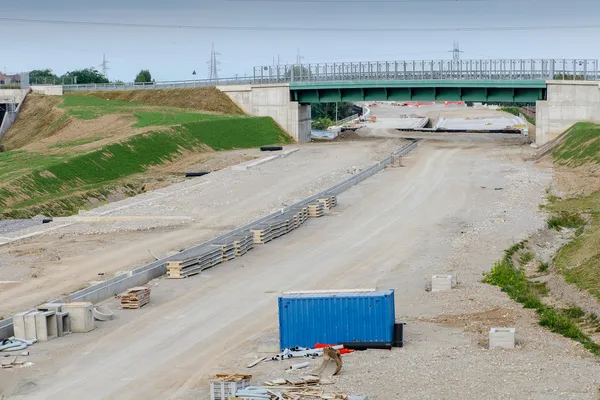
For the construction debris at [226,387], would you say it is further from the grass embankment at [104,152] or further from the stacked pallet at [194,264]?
the grass embankment at [104,152]

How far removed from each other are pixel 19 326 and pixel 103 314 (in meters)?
3.25

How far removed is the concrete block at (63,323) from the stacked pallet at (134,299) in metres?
3.47

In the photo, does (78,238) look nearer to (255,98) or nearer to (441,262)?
(441,262)

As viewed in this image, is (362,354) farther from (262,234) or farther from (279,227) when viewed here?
(279,227)

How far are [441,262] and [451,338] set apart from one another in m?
14.8

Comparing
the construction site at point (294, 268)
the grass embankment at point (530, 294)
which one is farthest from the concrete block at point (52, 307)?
the grass embankment at point (530, 294)

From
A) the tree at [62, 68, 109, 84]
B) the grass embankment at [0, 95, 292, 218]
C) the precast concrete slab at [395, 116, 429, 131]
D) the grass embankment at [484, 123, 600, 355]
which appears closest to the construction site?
the grass embankment at [484, 123, 600, 355]

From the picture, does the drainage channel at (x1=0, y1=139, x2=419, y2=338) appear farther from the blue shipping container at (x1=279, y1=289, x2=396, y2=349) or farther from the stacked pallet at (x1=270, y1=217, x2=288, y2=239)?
the blue shipping container at (x1=279, y1=289, x2=396, y2=349)

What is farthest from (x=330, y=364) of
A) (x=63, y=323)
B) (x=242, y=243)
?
(x=242, y=243)

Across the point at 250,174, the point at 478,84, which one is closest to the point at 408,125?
the point at 478,84

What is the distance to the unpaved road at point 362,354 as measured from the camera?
2783cm

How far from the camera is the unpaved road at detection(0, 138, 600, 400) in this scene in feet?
91.3

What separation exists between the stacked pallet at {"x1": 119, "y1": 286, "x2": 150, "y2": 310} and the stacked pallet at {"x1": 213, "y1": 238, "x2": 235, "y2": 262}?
9.17 metres

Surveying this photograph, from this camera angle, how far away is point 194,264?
44750 millimetres
